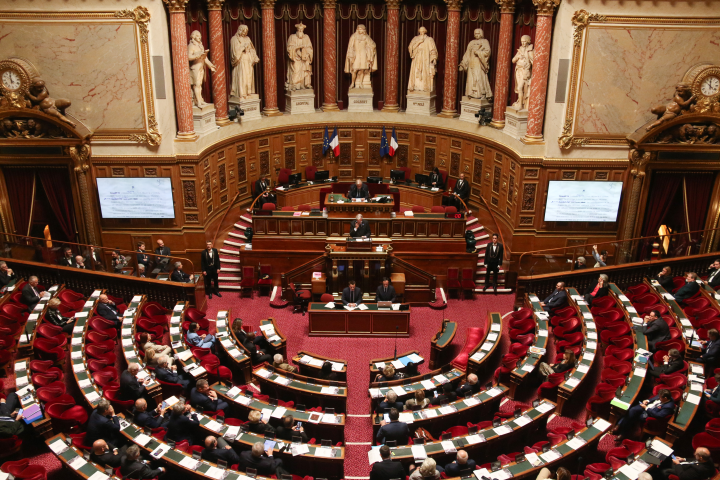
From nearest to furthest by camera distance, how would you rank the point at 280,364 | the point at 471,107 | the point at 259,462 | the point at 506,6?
the point at 259,462 → the point at 280,364 → the point at 506,6 → the point at 471,107

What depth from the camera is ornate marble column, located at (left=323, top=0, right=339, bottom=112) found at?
23594 millimetres

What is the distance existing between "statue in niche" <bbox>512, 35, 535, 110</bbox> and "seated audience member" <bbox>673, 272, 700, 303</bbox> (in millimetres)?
7163

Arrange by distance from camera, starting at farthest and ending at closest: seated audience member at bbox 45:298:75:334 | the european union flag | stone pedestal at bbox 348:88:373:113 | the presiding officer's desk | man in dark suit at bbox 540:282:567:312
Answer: stone pedestal at bbox 348:88:373:113, the european union flag, the presiding officer's desk, man in dark suit at bbox 540:282:567:312, seated audience member at bbox 45:298:75:334

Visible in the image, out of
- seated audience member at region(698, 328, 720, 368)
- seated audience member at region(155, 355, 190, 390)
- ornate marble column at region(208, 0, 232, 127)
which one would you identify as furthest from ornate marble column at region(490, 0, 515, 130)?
seated audience member at region(155, 355, 190, 390)

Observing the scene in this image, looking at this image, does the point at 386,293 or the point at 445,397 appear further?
the point at 386,293

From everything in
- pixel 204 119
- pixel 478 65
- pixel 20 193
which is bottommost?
pixel 20 193

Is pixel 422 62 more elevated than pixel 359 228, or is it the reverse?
pixel 422 62

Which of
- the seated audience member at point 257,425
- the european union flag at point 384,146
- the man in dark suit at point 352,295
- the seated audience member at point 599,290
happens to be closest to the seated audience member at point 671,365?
the seated audience member at point 599,290

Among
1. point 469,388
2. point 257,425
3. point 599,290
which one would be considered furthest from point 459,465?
point 599,290

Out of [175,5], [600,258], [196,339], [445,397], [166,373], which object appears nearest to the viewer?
[445,397]

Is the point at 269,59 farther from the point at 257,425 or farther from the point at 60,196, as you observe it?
the point at 257,425

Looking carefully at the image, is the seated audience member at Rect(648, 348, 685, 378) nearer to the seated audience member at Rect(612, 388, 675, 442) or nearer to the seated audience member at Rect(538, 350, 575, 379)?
the seated audience member at Rect(612, 388, 675, 442)

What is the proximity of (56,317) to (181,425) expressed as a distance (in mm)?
5312

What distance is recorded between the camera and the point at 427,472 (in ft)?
33.9
